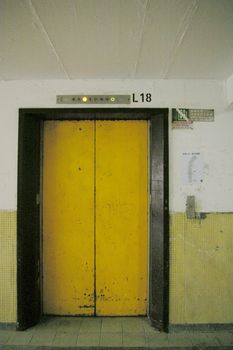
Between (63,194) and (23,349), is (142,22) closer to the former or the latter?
(63,194)

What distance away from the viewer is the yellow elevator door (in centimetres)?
347

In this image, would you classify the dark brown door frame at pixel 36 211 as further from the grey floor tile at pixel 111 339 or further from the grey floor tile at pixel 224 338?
the grey floor tile at pixel 224 338

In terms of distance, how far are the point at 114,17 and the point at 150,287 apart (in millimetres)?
2928

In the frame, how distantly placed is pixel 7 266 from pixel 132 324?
1646mm

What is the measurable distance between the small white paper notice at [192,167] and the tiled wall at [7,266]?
2066 mm

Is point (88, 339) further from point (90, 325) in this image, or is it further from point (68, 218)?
point (68, 218)

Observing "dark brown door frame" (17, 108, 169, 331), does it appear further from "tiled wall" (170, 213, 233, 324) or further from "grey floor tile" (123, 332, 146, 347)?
"grey floor tile" (123, 332, 146, 347)

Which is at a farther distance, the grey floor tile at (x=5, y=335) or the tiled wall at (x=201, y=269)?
the tiled wall at (x=201, y=269)

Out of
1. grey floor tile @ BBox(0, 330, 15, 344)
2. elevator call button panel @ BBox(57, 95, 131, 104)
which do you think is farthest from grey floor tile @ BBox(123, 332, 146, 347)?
elevator call button panel @ BBox(57, 95, 131, 104)

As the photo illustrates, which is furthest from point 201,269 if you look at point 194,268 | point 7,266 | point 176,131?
point 7,266

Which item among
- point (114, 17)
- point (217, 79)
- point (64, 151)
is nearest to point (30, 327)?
point (64, 151)

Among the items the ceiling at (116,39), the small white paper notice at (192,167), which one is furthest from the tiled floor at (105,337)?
the ceiling at (116,39)

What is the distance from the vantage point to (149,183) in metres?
3.42

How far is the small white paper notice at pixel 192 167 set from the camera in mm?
3182
